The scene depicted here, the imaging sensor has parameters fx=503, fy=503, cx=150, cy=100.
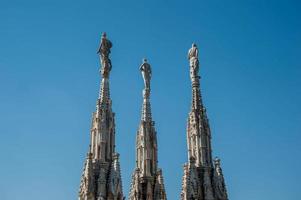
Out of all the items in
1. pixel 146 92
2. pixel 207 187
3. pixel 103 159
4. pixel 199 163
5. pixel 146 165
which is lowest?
pixel 207 187

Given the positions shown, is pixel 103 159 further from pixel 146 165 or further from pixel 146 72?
pixel 146 72

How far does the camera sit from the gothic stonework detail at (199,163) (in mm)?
35000

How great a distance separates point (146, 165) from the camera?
36.4m

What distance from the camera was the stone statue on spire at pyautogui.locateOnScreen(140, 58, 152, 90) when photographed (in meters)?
40.6

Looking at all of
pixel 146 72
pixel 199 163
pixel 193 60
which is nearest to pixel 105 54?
pixel 146 72

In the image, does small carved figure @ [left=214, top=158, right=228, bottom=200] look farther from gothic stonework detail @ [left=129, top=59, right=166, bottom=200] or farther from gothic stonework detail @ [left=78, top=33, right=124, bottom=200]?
gothic stonework detail @ [left=78, top=33, right=124, bottom=200]

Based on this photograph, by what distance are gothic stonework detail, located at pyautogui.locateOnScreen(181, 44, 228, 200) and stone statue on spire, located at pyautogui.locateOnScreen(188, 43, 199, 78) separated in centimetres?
30

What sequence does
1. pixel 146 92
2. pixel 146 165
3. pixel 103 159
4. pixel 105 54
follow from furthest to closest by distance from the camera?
pixel 146 92 → pixel 105 54 → pixel 146 165 → pixel 103 159

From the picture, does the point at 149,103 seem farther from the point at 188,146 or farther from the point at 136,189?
the point at 136,189

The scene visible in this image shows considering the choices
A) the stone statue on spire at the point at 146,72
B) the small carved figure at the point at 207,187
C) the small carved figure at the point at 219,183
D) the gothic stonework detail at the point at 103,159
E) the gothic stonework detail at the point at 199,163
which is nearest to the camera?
A: the gothic stonework detail at the point at 103,159

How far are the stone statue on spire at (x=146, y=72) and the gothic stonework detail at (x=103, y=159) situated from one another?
3.53 metres

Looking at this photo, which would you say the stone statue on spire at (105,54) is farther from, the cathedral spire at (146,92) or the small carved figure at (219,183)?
the small carved figure at (219,183)

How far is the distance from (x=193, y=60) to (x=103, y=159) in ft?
40.7

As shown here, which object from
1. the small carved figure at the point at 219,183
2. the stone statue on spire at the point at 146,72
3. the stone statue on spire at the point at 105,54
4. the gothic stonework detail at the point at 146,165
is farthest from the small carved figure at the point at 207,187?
the stone statue on spire at the point at 105,54
